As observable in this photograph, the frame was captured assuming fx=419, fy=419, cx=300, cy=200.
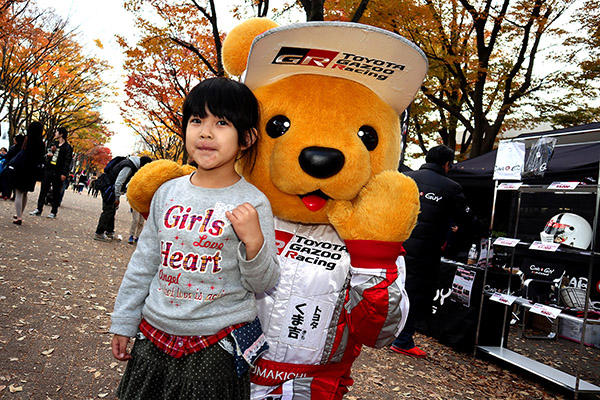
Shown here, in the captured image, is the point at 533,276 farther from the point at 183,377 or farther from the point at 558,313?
the point at 183,377

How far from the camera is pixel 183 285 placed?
4.63 feet

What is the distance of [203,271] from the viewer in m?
1.41

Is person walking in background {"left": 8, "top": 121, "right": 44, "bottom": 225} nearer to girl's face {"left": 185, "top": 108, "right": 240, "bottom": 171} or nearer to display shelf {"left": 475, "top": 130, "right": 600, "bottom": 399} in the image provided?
girl's face {"left": 185, "top": 108, "right": 240, "bottom": 171}

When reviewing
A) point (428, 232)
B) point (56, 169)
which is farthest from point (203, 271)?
point (56, 169)

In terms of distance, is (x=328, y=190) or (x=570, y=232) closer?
(x=328, y=190)

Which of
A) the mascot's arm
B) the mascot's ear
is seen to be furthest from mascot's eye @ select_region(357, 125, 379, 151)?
the mascot's ear

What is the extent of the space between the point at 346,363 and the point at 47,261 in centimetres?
580

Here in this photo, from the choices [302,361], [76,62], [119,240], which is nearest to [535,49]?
[119,240]

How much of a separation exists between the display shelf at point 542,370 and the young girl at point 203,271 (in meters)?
4.33

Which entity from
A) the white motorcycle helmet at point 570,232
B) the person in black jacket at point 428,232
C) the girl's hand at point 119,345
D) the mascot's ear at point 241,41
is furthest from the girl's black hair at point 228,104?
the white motorcycle helmet at point 570,232

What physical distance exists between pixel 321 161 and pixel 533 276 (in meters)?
7.12

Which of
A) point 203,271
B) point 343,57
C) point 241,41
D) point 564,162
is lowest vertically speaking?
point 203,271

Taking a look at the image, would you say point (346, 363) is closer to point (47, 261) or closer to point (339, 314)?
point (339, 314)

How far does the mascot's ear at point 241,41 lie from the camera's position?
189 centimetres
